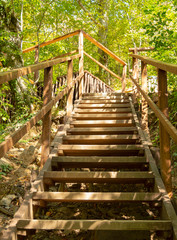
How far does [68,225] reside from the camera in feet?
5.65

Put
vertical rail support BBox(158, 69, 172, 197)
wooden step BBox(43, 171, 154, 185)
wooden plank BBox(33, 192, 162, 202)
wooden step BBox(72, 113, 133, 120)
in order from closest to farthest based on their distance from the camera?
wooden plank BBox(33, 192, 162, 202)
vertical rail support BBox(158, 69, 172, 197)
wooden step BBox(43, 171, 154, 185)
wooden step BBox(72, 113, 133, 120)

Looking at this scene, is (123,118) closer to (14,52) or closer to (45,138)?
(45,138)

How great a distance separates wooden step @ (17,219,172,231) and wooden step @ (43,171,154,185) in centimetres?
64

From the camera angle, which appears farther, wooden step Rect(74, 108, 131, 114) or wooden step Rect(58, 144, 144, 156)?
wooden step Rect(74, 108, 131, 114)

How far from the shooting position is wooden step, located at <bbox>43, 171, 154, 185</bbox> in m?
2.34

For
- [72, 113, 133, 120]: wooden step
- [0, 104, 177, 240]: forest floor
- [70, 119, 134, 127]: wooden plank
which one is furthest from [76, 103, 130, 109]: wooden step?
[0, 104, 177, 240]: forest floor

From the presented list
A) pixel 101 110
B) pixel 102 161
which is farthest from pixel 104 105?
pixel 102 161

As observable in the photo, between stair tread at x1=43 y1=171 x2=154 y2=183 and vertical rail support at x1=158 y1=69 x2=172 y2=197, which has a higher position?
vertical rail support at x1=158 y1=69 x2=172 y2=197

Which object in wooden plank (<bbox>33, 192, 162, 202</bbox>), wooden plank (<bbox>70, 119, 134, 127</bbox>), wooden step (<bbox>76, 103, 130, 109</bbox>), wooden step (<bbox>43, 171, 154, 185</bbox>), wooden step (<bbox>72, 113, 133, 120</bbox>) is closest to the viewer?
wooden plank (<bbox>33, 192, 162, 202</bbox>)

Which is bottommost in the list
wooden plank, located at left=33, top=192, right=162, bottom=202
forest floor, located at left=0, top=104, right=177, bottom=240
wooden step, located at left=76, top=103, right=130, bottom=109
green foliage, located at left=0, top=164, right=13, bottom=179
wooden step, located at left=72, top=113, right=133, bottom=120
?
forest floor, located at left=0, top=104, right=177, bottom=240

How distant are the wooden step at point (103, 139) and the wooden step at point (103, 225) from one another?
5.31 feet

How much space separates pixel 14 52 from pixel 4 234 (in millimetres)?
5204

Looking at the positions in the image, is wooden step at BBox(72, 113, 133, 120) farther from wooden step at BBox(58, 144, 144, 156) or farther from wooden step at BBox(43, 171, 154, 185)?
wooden step at BBox(43, 171, 154, 185)

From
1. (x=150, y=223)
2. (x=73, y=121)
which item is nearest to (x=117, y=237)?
(x=150, y=223)
